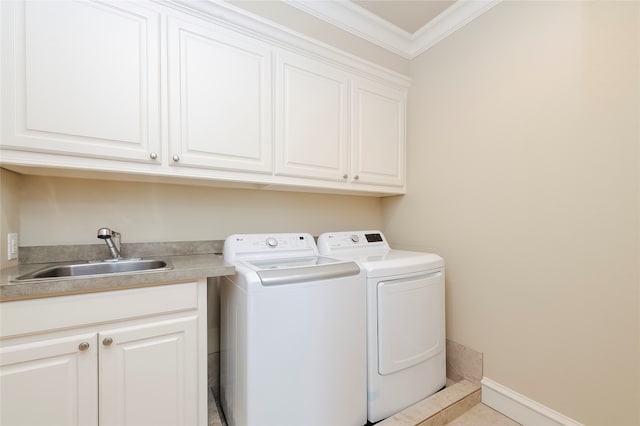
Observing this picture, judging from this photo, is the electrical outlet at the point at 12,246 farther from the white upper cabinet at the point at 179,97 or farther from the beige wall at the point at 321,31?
the beige wall at the point at 321,31

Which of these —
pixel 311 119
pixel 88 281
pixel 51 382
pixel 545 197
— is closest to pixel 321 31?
pixel 311 119

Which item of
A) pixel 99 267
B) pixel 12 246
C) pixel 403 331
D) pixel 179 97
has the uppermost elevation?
pixel 179 97

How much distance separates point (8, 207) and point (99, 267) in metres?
0.43

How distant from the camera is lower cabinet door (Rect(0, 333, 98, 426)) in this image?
911 mm

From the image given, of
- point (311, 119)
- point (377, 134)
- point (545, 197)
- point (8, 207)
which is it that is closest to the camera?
point (8, 207)

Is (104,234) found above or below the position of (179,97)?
below

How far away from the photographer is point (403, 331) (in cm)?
152

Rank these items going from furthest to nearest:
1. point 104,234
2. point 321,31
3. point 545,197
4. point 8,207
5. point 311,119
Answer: point 321,31
point 311,119
point 545,197
point 104,234
point 8,207

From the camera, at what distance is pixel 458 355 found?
1845mm

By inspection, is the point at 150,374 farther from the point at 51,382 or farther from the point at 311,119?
the point at 311,119

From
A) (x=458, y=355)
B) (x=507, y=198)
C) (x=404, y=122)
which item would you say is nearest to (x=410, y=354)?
(x=458, y=355)

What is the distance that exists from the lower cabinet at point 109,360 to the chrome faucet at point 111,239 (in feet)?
1.44

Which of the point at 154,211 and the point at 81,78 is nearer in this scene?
Result: the point at 81,78

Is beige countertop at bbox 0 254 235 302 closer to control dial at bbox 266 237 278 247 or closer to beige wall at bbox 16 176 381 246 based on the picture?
beige wall at bbox 16 176 381 246
